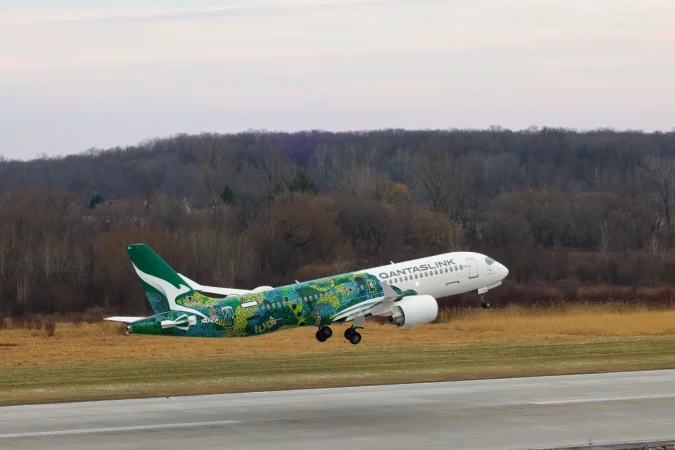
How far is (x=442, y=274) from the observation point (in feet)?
179

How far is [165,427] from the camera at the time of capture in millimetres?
33781

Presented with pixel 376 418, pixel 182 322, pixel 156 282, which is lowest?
pixel 376 418

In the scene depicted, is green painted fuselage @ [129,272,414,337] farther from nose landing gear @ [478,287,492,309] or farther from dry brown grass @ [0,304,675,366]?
dry brown grass @ [0,304,675,366]

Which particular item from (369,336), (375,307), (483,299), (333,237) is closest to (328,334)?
(375,307)

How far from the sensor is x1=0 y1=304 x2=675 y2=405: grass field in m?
47.2

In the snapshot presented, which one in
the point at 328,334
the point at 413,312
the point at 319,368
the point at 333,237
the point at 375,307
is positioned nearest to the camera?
the point at 413,312

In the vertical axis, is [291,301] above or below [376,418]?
above

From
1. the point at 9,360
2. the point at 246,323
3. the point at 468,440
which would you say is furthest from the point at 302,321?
the point at 468,440

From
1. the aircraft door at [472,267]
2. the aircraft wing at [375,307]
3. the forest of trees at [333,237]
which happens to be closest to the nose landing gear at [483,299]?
the aircraft door at [472,267]

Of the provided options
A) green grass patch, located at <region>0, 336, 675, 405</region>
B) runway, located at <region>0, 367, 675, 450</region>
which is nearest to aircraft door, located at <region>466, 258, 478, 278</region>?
green grass patch, located at <region>0, 336, 675, 405</region>

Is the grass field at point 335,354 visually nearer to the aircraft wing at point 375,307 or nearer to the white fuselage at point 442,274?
the aircraft wing at point 375,307

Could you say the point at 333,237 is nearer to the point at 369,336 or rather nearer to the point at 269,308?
the point at 369,336

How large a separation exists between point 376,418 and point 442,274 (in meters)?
20.2

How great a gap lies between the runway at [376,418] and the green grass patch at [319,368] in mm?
3153
